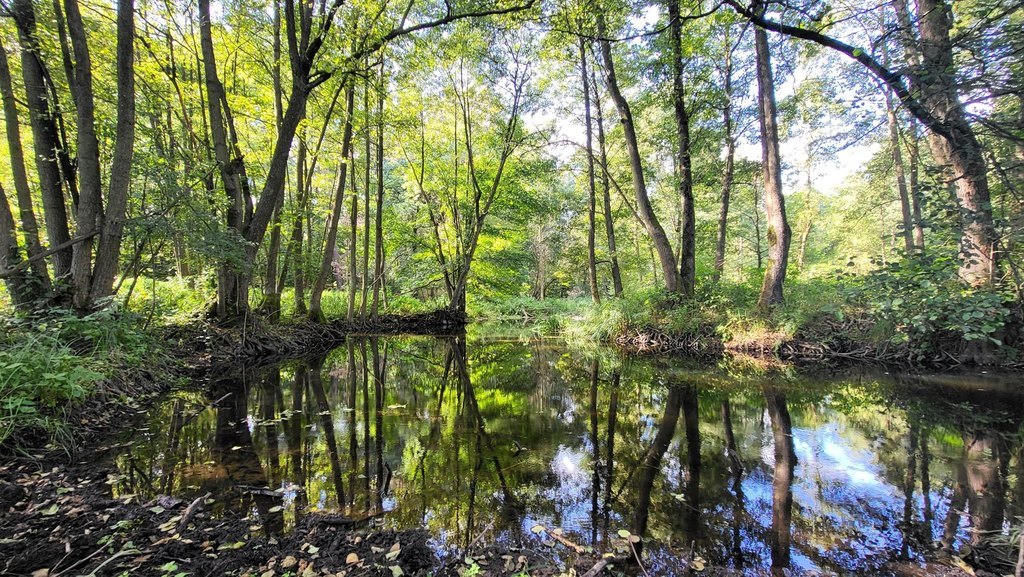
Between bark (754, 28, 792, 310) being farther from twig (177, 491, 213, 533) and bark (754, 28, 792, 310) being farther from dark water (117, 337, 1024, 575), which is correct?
twig (177, 491, 213, 533)

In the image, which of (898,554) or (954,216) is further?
(954,216)

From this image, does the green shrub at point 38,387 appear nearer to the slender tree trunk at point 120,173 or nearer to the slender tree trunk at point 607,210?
the slender tree trunk at point 120,173

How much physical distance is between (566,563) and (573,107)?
15.7 m

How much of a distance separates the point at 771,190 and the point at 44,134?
43.7 feet

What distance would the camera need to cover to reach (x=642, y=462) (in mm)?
3740

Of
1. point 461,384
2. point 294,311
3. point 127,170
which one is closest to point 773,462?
point 461,384

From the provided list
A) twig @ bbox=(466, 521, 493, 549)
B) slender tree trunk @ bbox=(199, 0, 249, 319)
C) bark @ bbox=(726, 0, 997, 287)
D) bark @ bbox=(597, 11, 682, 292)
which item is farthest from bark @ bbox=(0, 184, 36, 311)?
bark @ bbox=(597, 11, 682, 292)

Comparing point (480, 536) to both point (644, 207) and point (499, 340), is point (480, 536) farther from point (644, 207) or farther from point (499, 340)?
point (499, 340)

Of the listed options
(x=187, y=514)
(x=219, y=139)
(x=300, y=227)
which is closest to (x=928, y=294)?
(x=187, y=514)

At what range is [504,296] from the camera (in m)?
22.9

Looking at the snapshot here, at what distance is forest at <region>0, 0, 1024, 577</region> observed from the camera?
8.54 ft

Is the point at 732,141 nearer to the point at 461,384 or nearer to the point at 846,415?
the point at 846,415

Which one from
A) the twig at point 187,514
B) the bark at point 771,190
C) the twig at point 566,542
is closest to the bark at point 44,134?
the twig at point 187,514

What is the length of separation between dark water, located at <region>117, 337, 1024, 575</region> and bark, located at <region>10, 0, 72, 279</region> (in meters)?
3.13
